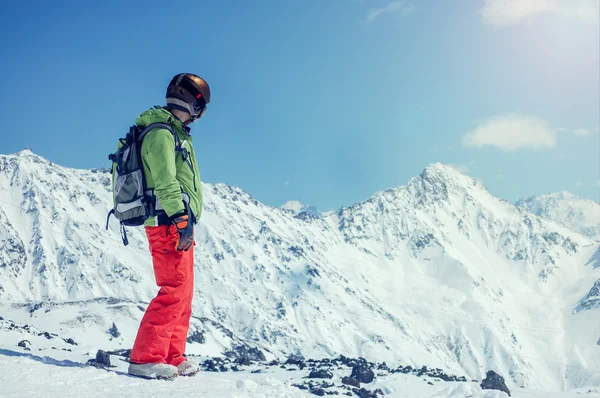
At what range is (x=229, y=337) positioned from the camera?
128750 millimetres

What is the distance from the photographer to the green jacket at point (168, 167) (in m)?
6.68

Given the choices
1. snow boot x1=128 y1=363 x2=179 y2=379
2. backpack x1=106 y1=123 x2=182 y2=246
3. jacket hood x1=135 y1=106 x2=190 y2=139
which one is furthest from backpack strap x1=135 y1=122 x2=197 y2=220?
snow boot x1=128 y1=363 x2=179 y2=379

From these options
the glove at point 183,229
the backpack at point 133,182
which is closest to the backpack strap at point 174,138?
the backpack at point 133,182

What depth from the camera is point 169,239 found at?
270 inches

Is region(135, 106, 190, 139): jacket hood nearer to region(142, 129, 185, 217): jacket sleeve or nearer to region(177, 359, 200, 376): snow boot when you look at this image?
region(142, 129, 185, 217): jacket sleeve

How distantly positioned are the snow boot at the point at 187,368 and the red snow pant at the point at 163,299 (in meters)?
0.32

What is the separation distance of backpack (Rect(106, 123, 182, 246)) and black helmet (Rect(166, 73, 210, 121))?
1.64 feet

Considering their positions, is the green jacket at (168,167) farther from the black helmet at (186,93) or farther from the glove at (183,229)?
the black helmet at (186,93)

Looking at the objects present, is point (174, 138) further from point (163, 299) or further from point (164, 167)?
point (163, 299)

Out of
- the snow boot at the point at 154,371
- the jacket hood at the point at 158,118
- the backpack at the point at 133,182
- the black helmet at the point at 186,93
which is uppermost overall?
the black helmet at the point at 186,93

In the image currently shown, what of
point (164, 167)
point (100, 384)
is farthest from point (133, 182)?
point (100, 384)

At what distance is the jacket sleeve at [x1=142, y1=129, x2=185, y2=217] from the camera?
6648mm

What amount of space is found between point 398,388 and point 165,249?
17809mm

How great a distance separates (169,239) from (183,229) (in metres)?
0.34
